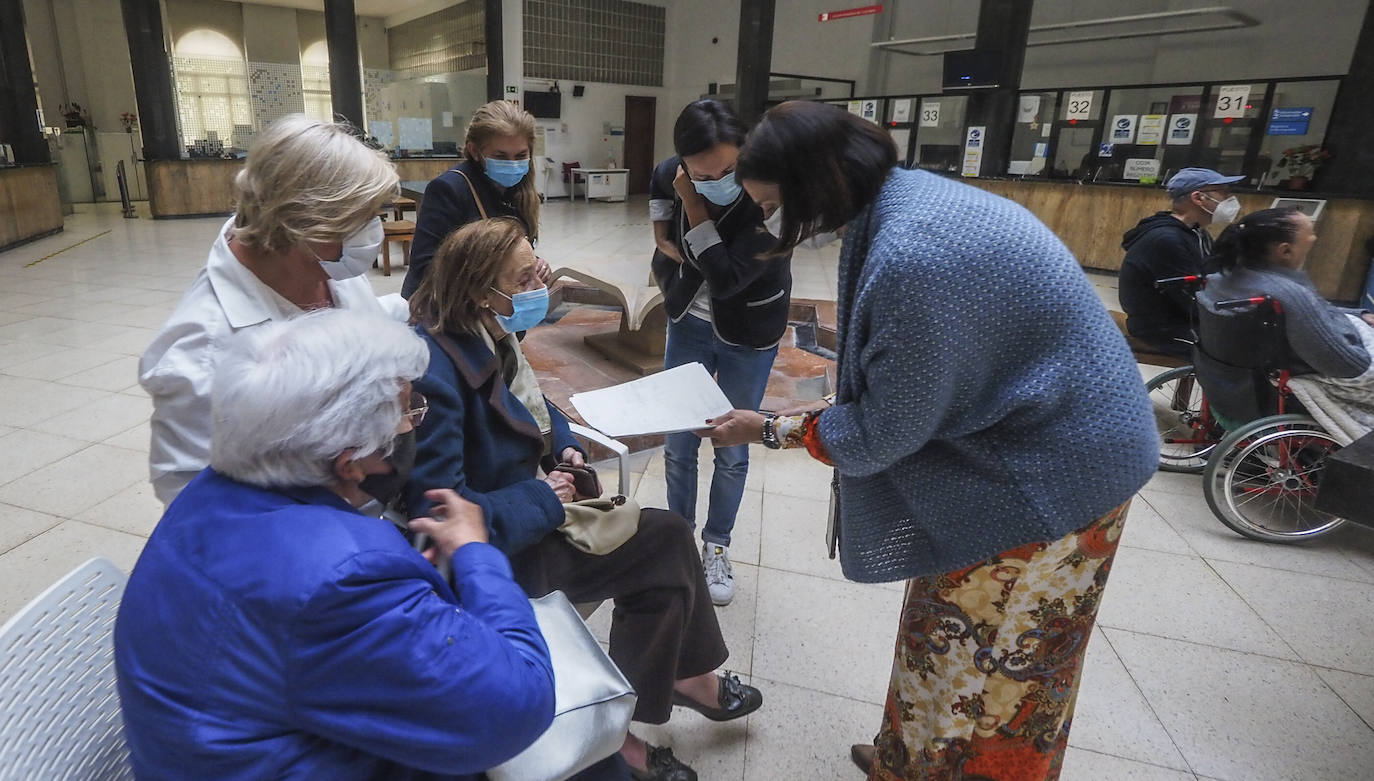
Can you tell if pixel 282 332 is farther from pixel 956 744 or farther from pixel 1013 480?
pixel 956 744

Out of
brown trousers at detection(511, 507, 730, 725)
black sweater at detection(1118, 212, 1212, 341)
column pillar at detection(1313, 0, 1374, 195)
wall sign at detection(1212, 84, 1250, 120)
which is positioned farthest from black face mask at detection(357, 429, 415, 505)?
wall sign at detection(1212, 84, 1250, 120)

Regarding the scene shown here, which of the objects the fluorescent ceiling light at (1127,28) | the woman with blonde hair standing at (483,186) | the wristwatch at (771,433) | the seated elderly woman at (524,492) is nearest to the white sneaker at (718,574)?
the seated elderly woman at (524,492)

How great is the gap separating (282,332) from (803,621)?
1.78 meters

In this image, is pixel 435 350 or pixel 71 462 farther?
pixel 71 462

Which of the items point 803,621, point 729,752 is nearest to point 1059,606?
point 729,752

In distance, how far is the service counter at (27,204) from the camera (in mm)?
8328

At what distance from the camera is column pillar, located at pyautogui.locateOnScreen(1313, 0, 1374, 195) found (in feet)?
22.3

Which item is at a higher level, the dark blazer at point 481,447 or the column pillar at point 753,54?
the column pillar at point 753,54

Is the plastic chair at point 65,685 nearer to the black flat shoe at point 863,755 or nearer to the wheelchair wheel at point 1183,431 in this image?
the black flat shoe at point 863,755

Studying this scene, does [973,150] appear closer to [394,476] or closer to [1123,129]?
[1123,129]

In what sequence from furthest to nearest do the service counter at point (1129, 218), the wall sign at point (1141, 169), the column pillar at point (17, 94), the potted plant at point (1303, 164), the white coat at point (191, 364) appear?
the column pillar at point (17, 94), the wall sign at point (1141, 169), the potted plant at point (1303, 164), the service counter at point (1129, 218), the white coat at point (191, 364)

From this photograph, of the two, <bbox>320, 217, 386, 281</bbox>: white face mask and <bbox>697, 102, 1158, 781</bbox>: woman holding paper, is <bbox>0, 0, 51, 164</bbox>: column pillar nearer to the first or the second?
<bbox>320, 217, 386, 281</bbox>: white face mask

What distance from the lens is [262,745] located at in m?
0.80

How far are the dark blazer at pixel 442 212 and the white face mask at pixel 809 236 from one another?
1171mm
